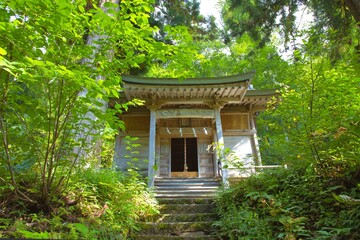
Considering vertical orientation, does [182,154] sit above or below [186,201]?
above

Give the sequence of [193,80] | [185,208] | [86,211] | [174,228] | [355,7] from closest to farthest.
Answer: [86,211] < [355,7] < [174,228] < [185,208] < [193,80]

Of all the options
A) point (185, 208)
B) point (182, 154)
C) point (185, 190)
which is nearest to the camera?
point (185, 208)

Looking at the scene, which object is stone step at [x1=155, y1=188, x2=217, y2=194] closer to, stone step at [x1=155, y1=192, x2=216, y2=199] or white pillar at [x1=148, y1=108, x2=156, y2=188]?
stone step at [x1=155, y1=192, x2=216, y2=199]

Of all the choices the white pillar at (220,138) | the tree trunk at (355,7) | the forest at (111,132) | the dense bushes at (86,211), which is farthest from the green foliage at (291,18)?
Result: the dense bushes at (86,211)

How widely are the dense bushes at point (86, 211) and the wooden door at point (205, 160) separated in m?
4.53

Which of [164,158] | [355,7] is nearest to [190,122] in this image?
[164,158]

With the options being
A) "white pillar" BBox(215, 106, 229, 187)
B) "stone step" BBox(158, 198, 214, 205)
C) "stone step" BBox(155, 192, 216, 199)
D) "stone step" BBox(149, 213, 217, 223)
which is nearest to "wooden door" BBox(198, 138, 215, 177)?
"white pillar" BBox(215, 106, 229, 187)

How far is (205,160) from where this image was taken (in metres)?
9.38

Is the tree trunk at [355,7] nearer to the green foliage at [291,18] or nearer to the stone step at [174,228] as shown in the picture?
the green foliage at [291,18]

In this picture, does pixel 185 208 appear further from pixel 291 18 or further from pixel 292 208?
pixel 291 18

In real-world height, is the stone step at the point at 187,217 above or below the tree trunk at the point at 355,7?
below

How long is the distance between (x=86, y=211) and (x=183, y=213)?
7.98 ft

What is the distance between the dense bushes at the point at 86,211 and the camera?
291 centimetres

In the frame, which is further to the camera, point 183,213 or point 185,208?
point 185,208
